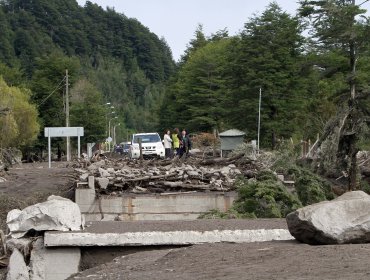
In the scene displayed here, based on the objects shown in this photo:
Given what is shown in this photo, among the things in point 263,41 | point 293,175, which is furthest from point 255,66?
point 293,175

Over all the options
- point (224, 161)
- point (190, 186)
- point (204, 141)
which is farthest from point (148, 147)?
point (190, 186)

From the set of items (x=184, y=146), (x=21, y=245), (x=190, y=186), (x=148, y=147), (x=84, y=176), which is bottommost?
(x=21, y=245)

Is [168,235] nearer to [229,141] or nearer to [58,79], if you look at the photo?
[229,141]

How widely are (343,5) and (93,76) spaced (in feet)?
457

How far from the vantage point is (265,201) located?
1981 centimetres

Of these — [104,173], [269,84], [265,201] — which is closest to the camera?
[265,201]

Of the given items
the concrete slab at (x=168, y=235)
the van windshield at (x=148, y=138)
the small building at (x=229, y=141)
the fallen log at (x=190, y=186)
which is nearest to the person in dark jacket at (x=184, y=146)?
the small building at (x=229, y=141)

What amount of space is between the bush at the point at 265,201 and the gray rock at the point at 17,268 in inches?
313

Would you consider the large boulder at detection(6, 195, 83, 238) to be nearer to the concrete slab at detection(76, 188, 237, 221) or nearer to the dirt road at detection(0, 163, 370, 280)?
the dirt road at detection(0, 163, 370, 280)

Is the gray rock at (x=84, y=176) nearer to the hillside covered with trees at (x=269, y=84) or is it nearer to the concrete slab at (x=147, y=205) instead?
the concrete slab at (x=147, y=205)

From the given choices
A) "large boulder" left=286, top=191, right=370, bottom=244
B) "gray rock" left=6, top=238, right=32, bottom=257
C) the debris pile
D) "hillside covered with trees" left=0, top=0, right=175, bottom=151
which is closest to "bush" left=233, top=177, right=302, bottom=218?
the debris pile

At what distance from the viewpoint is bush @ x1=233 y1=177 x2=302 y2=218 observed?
19422 mm

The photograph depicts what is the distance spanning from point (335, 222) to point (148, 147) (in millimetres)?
38246

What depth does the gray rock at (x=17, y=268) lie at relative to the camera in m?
12.1
